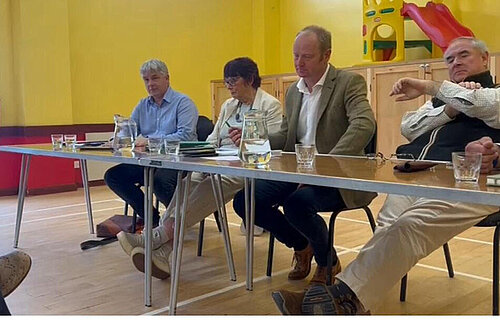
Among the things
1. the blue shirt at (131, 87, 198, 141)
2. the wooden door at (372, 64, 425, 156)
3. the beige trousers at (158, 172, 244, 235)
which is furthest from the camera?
the wooden door at (372, 64, 425, 156)

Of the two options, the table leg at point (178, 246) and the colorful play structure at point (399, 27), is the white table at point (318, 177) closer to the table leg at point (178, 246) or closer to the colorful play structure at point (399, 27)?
the table leg at point (178, 246)

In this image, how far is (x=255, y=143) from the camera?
1.77m

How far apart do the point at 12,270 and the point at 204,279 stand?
1.12 metres

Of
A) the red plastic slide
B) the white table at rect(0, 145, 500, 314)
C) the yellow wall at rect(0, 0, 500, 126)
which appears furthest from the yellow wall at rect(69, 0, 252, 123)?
the white table at rect(0, 145, 500, 314)

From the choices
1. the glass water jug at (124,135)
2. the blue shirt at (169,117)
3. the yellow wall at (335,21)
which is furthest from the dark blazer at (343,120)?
the yellow wall at (335,21)

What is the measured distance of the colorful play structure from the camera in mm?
5297

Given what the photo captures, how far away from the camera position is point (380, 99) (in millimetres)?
5543

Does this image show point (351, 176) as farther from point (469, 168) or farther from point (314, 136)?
point (314, 136)

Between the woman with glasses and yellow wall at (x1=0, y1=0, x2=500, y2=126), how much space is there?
310cm

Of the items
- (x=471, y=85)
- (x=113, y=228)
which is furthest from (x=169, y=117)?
(x=471, y=85)

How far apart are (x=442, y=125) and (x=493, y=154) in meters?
0.62

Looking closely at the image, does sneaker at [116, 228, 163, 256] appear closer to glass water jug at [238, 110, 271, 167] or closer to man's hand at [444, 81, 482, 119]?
glass water jug at [238, 110, 271, 167]

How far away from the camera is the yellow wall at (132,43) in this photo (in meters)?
5.38

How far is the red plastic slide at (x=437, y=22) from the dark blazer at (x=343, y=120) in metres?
3.24
